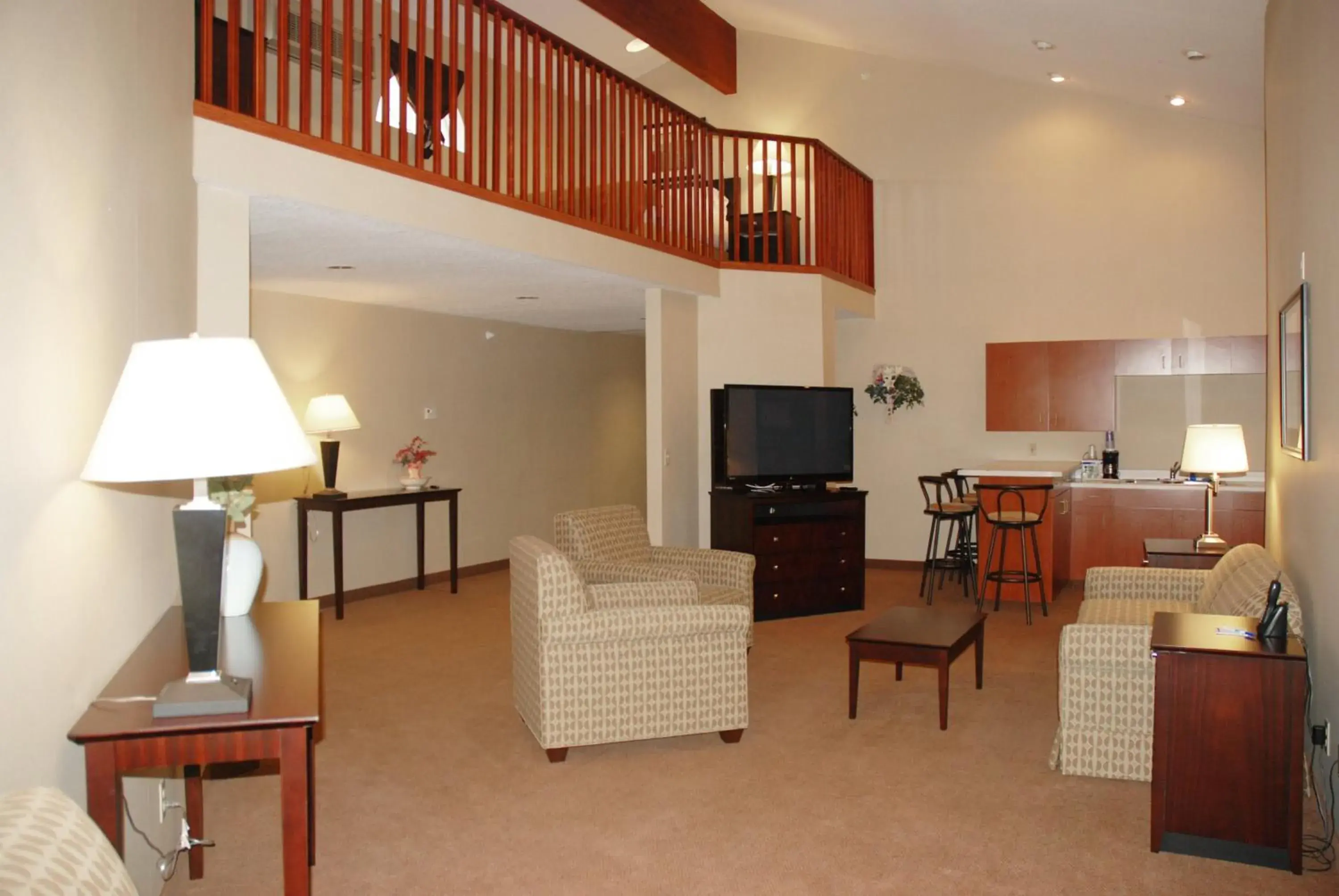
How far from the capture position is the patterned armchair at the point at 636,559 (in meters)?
5.34

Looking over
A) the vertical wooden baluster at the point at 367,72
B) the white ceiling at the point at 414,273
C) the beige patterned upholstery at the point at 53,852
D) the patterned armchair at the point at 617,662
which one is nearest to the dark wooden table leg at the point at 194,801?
the patterned armchair at the point at 617,662

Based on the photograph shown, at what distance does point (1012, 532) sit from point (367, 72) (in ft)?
17.6

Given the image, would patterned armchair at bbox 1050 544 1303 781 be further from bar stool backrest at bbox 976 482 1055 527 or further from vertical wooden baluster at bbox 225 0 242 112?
vertical wooden baluster at bbox 225 0 242 112

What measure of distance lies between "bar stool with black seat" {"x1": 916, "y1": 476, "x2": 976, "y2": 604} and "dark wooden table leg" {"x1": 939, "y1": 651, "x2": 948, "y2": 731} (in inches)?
118

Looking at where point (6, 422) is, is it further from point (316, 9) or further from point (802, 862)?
point (316, 9)

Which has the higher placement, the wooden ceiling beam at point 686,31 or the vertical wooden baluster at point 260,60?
the wooden ceiling beam at point 686,31

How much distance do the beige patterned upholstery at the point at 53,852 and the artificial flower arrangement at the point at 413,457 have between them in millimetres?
6431

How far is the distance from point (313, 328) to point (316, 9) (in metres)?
2.17

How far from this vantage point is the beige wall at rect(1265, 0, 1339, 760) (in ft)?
10.9

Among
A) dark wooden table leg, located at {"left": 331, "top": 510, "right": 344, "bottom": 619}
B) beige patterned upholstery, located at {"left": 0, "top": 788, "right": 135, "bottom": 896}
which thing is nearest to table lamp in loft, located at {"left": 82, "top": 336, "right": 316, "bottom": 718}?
beige patterned upholstery, located at {"left": 0, "top": 788, "right": 135, "bottom": 896}

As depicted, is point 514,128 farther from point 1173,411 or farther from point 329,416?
point 1173,411

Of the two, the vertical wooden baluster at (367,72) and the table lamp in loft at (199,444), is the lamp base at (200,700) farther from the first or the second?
the vertical wooden baluster at (367,72)

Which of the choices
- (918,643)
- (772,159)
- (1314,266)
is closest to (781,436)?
(918,643)

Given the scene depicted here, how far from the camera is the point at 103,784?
2088 mm
